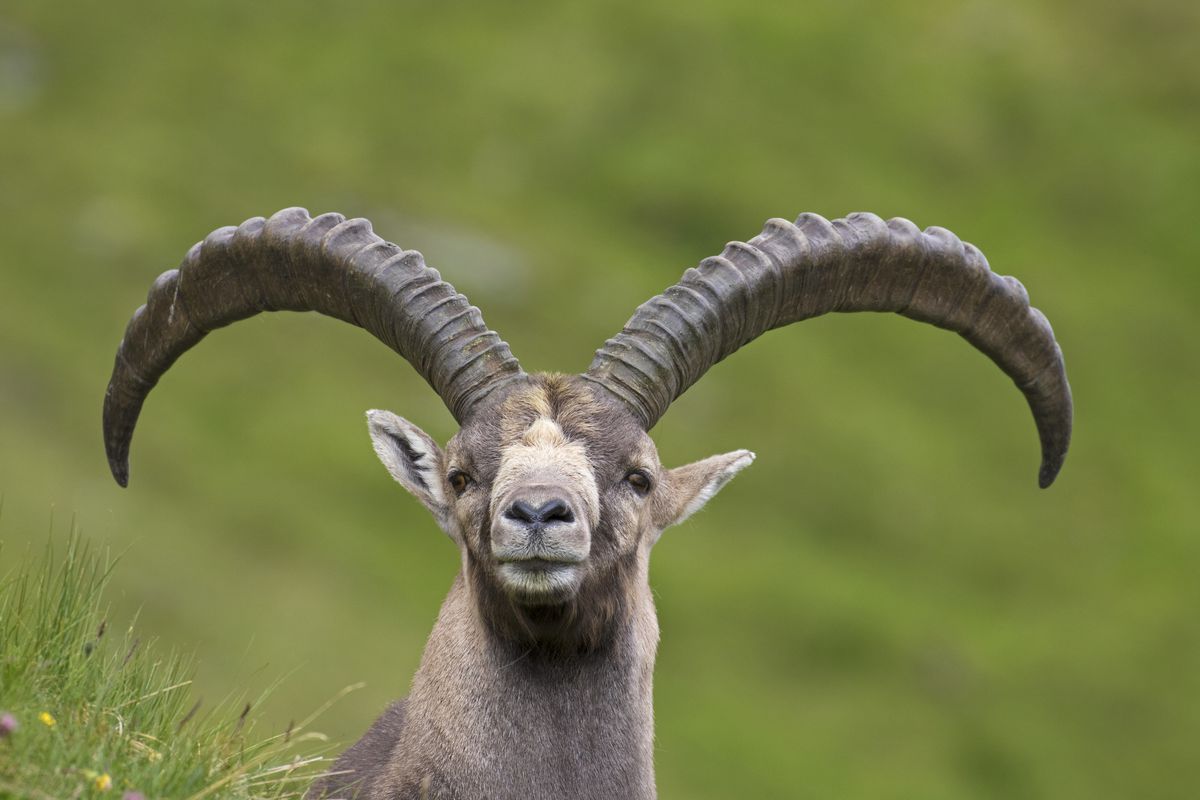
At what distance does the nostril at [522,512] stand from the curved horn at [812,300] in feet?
6.38

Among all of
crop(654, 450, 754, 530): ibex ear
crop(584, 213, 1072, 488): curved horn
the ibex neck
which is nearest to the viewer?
the ibex neck

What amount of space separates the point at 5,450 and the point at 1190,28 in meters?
99.8

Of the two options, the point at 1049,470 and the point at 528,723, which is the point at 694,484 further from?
the point at 1049,470

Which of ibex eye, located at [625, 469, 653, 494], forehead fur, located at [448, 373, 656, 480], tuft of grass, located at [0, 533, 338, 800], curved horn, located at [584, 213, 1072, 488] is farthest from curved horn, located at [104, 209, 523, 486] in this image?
tuft of grass, located at [0, 533, 338, 800]

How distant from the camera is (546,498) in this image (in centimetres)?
1120

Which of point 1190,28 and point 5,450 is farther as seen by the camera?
point 1190,28

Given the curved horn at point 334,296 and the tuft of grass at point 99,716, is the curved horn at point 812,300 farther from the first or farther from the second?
the tuft of grass at point 99,716

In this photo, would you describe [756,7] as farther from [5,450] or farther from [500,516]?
[500,516]

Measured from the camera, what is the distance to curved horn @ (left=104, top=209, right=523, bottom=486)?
42.7 feet

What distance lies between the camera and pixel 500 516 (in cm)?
1127

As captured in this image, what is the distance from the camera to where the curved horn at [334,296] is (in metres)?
13.0

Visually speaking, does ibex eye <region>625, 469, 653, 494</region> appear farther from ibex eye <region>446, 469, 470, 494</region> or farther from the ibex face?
ibex eye <region>446, 469, 470, 494</region>

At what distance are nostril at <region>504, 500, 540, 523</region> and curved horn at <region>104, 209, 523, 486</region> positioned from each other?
5.96 feet

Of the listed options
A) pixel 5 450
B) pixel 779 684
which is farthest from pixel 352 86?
pixel 779 684
